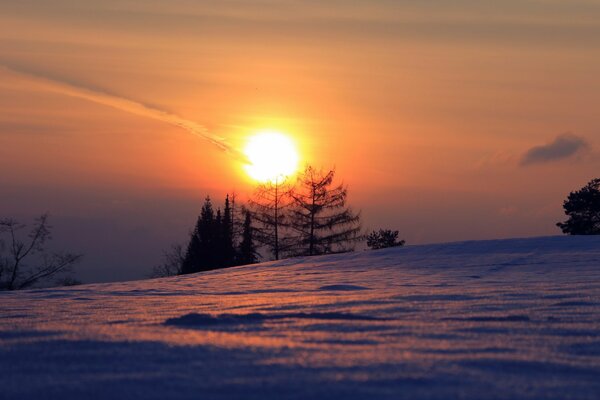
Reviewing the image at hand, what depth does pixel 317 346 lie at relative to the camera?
4.02 metres

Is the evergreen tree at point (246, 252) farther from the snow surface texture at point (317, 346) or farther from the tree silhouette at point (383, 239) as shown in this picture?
the snow surface texture at point (317, 346)

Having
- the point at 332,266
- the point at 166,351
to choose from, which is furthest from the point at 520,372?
the point at 332,266

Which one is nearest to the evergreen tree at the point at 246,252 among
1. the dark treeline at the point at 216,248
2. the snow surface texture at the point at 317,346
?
the dark treeline at the point at 216,248

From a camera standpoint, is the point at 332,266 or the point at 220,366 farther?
the point at 332,266

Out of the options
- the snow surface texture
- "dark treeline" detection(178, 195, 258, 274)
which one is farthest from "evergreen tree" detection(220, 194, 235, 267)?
the snow surface texture

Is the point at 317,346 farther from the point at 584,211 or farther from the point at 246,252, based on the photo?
the point at 246,252

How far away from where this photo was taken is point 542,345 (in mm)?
3971

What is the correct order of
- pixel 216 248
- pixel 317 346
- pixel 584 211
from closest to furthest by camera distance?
1. pixel 317 346
2. pixel 584 211
3. pixel 216 248

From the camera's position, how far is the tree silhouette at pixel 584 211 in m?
45.9

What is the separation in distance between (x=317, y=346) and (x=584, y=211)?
45784 millimetres

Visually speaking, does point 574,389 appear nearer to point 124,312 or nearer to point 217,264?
point 124,312

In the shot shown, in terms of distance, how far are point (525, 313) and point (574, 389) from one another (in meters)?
2.17

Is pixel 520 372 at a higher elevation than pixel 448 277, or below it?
below

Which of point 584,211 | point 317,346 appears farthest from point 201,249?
point 317,346
